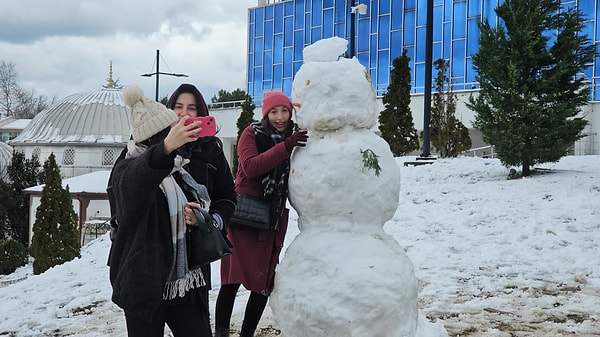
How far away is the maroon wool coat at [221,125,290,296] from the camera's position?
3.52m

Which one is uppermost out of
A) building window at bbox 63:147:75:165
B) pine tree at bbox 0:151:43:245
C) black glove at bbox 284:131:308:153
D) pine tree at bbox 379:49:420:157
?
pine tree at bbox 379:49:420:157

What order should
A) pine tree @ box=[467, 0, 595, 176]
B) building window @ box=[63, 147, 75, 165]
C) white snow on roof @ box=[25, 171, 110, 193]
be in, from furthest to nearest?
building window @ box=[63, 147, 75, 165] → white snow on roof @ box=[25, 171, 110, 193] → pine tree @ box=[467, 0, 595, 176]

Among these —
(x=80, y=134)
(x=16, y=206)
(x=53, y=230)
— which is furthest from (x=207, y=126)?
(x=80, y=134)

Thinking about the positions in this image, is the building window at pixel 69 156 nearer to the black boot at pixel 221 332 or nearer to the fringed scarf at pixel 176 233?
the black boot at pixel 221 332

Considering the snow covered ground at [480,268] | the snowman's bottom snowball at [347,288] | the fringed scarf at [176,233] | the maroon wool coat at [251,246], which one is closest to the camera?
the fringed scarf at [176,233]

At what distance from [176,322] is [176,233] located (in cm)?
44

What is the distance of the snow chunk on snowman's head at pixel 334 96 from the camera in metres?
3.31

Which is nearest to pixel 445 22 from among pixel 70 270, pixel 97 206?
pixel 97 206

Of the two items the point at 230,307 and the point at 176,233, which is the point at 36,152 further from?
the point at 176,233

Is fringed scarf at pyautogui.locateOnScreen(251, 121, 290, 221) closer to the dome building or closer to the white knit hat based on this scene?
the white knit hat

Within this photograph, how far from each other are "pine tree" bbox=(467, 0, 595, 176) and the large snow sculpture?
8014mm

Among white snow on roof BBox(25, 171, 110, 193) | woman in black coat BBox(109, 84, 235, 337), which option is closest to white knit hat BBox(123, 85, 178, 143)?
woman in black coat BBox(109, 84, 235, 337)

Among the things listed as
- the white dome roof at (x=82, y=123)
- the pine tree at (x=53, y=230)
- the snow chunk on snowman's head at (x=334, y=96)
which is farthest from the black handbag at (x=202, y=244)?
the white dome roof at (x=82, y=123)

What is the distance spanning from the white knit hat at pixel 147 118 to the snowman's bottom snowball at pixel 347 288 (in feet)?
3.73
